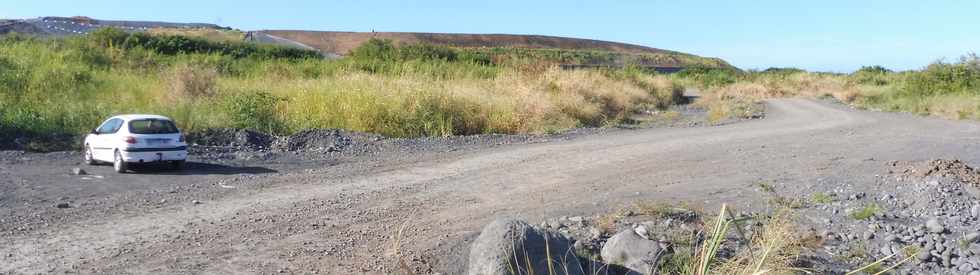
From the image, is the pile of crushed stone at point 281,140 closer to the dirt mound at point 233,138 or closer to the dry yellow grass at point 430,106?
the dirt mound at point 233,138

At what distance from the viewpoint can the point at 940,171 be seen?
489 inches

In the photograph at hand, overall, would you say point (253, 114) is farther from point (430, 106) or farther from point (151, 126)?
point (151, 126)

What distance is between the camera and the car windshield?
13180 mm

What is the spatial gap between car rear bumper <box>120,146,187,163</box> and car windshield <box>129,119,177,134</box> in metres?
0.38

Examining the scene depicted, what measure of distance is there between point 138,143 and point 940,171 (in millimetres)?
11419

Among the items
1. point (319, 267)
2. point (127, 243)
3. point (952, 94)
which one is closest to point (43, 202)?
point (127, 243)

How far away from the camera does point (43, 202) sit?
395 inches

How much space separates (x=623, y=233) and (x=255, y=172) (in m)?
7.27

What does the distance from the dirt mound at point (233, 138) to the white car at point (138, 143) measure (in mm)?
2762

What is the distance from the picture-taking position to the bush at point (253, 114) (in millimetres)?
18219

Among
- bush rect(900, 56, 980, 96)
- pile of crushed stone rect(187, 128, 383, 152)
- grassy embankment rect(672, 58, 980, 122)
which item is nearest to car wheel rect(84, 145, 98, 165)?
pile of crushed stone rect(187, 128, 383, 152)

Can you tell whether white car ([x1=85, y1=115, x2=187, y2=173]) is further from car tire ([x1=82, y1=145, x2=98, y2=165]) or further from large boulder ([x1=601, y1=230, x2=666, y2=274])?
large boulder ([x1=601, y1=230, x2=666, y2=274])

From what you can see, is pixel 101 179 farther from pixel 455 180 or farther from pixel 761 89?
pixel 761 89

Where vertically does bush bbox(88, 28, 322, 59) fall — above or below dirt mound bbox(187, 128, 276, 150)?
above
